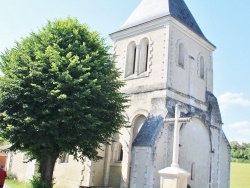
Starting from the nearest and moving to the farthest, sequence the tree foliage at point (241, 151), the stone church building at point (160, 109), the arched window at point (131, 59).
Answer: the stone church building at point (160, 109) < the arched window at point (131, 59) < the tree foliage at point (241, 151)

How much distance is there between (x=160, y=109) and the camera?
54.9 ft

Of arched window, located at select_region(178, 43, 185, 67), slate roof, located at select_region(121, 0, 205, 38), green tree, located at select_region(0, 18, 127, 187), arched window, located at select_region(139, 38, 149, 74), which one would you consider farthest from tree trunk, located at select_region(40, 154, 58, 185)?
slate roof, located at select_region(121, 0, 205, 38)

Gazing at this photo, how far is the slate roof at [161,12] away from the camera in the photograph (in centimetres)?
1953

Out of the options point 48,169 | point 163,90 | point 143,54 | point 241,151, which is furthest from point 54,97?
point 241,151

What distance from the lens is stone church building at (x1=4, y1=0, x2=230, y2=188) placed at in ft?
53.2

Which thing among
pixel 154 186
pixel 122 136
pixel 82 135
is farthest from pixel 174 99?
pixel 82 135

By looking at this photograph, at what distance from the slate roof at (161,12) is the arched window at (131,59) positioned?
61.4 inches

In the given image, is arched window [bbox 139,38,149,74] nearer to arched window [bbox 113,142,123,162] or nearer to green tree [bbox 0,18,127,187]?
arched window [bbox 113,142,123,162]

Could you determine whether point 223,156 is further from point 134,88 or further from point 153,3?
point 153,3

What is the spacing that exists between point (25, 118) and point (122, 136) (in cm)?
741

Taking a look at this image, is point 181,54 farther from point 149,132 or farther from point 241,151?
point 241,151

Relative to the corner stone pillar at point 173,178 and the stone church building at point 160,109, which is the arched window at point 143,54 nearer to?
the stone church building at point 160,109

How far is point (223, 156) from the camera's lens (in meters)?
21.7

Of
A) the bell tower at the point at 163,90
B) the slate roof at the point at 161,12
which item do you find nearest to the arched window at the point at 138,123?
the bell tower at the point at 163,90
